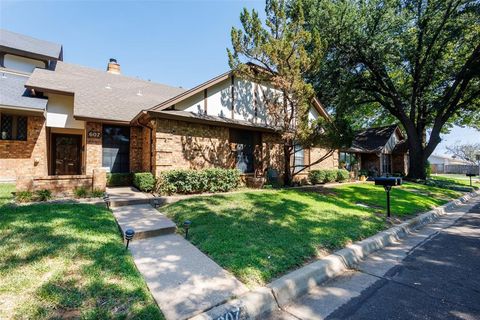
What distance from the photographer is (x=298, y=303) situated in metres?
3.01

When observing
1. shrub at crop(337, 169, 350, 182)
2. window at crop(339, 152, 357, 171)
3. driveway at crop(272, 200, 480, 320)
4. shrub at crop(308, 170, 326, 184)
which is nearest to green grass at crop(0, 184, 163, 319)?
driveway at crop(272, 200, 480, 320)

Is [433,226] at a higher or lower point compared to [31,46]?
lower

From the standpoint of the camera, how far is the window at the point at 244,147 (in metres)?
11.7

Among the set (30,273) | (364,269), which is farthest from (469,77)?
(30,273)

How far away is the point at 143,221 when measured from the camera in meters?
5.68

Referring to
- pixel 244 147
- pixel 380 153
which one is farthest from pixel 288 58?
pixel 380 153

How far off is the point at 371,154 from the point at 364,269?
2352 centimetres

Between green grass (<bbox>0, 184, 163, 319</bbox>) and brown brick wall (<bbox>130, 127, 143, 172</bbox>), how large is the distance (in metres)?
6.48

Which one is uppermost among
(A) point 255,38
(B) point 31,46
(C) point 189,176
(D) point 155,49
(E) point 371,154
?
(B) point 31,46

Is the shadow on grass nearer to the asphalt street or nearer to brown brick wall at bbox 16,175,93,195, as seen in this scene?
brown brick wall at bbox 16,175,93,195

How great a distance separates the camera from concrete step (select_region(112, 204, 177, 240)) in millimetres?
5027

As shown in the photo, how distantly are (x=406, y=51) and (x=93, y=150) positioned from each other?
846 inches

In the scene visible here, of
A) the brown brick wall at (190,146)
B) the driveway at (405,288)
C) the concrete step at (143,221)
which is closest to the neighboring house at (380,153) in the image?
the brown brick wall at (190,146)

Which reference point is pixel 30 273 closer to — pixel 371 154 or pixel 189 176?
pixel 189 176
